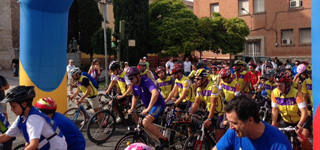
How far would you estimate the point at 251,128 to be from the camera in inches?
Answer: 104

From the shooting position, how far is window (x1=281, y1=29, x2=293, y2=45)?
34250mm

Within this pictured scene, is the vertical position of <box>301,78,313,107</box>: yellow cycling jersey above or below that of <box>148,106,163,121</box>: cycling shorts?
above

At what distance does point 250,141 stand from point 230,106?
1.19ft

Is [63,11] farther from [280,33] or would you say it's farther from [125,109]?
[280,33]

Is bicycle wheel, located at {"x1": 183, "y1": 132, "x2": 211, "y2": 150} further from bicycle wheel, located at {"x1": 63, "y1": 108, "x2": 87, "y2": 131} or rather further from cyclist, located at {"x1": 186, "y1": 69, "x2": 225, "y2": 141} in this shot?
bicycle wheel, located at {"x1": 63, "y1": 108, "x2": 87, "y2": 131}

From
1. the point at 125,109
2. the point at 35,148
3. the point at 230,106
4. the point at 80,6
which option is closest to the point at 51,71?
the point at 125,109

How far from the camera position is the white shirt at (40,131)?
349cm

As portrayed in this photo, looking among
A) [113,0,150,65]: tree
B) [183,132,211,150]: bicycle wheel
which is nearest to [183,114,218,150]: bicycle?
[183,132,211,150]: bicycle wheel

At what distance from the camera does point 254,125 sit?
8.73ft

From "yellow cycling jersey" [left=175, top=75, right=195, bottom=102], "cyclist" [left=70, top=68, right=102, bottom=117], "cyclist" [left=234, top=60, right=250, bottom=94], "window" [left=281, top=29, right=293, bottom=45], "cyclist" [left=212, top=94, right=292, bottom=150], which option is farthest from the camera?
"window" [left=281, top=29, right=293, bottom=45]

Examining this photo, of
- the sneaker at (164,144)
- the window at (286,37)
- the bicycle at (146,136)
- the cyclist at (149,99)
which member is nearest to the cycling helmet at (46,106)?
the bicycle at (146,136)

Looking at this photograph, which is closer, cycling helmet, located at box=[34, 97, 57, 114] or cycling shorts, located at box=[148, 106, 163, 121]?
cycling helmet, located at box=[34, 97, 57, 114]

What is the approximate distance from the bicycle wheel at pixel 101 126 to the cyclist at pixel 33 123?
408 cm

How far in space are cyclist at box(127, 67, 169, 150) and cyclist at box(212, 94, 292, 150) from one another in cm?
362
